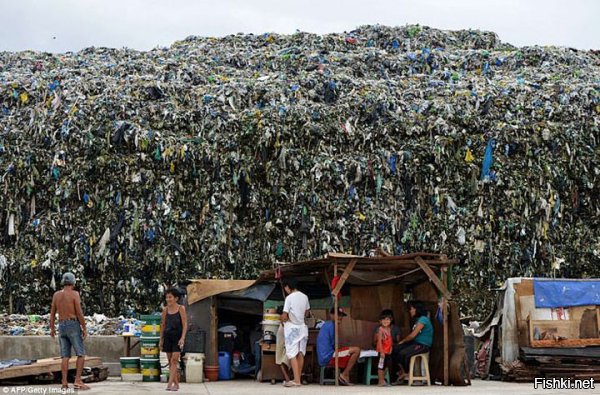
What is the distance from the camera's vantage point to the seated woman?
13.5 m

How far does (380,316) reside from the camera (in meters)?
14.2

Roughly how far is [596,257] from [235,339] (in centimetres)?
926

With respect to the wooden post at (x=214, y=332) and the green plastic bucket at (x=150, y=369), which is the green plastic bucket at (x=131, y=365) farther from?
the wooden post at (x=214, y=332)

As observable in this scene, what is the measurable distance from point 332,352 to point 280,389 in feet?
3.37

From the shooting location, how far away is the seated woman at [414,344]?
1349 centimetres

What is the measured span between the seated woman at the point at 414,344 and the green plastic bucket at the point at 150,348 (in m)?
3.39

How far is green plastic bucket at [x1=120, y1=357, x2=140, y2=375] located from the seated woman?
3728mm

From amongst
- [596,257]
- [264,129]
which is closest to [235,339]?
[264,129]

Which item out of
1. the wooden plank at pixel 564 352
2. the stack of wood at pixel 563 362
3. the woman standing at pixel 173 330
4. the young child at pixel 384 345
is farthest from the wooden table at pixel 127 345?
the wooden plank at pixel 564 352

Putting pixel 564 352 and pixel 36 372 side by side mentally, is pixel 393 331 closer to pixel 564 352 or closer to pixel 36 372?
pixel 564 352

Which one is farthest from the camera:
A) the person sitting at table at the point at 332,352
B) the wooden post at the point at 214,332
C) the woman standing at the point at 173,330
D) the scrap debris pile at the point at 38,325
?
the scrap debris pile at the point at 38,325

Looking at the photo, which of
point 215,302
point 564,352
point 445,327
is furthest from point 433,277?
point 215,302

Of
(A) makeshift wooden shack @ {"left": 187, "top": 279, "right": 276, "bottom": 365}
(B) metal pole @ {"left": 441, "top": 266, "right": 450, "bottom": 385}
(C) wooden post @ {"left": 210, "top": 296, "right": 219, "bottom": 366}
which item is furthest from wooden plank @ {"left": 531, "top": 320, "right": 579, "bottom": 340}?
(C) wooden post @ {"left": 210, "top": 296, "right": 219, "bottom": 366}

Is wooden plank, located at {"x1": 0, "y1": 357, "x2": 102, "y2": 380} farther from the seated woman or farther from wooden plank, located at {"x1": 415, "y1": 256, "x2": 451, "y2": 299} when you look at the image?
wooden plank, located at {"x1": 415, "y1": 256, "x2": 451, "y2": 299}
